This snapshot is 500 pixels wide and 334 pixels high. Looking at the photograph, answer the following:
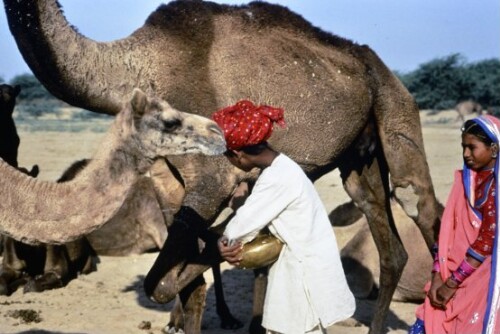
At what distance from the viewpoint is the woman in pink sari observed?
5.00 meters

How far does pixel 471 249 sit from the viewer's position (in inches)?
200

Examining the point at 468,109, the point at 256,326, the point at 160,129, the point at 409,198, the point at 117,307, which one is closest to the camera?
the point at 160,129

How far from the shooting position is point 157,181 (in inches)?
261

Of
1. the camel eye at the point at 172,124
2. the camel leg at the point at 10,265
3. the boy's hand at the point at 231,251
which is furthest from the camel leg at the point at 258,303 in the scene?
the camel eye at the point at 172,124

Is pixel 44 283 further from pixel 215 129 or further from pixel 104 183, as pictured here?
pixel 215 129

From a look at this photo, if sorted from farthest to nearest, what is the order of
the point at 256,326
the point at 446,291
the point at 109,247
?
the point at 109,247
the point at 256,326
the point at 446,291

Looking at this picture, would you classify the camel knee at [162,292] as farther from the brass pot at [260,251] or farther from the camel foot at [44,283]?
the camel foot at [44,283]

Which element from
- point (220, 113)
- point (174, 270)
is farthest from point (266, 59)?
point (220, 113)

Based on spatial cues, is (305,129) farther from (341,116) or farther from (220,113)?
(220,113)

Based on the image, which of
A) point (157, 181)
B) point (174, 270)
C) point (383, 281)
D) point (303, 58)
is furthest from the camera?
point (383, 281)

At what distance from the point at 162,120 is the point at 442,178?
12990mm

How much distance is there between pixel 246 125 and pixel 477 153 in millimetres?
1487

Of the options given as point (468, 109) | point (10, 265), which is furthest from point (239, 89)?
point (468, 109)

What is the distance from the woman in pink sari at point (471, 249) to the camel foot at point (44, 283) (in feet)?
15.9
